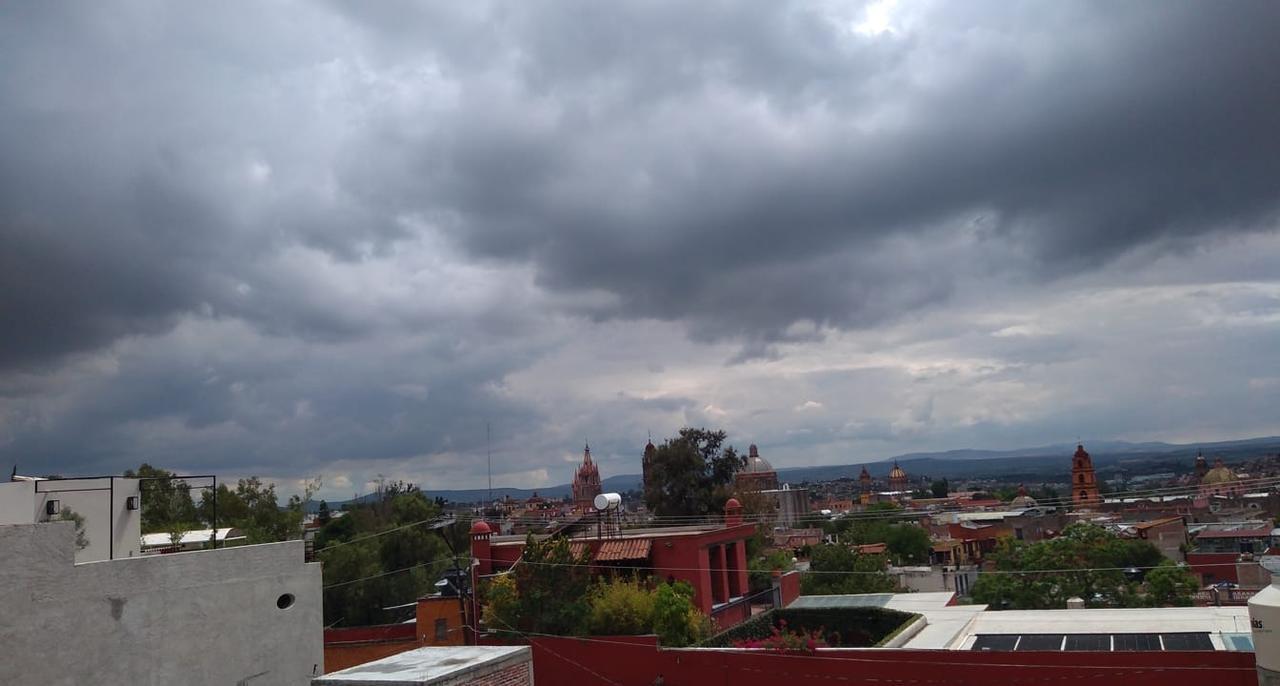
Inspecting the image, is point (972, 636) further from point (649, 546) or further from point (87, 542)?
point (87, 542)

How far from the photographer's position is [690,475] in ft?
171

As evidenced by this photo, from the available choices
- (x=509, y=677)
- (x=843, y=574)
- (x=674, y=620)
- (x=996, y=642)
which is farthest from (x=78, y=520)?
(x=843, y=574)

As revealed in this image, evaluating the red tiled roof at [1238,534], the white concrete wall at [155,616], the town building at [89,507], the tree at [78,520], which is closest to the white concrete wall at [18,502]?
the town building at [89,507]

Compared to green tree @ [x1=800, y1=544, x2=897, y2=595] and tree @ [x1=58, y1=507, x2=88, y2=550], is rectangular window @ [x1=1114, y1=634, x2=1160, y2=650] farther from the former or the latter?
tree @ [x1=58, y1=507, x2=88, y2=550]

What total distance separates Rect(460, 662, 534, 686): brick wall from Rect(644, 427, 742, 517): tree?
37.9 m

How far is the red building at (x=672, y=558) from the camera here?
2695 cm

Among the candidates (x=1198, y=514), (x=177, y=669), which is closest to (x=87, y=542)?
(x=177, y=669)

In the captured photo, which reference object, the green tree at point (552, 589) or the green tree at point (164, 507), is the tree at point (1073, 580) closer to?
the green tree at point (552, 589)

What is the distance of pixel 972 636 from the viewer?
76.9 feet

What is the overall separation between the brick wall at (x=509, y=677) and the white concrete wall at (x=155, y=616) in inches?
273

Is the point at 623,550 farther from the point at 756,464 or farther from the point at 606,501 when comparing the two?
the point at 756,464

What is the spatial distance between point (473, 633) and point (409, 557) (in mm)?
19207

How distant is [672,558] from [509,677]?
13.6 m

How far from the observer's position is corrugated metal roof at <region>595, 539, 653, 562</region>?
2702 centimetres
